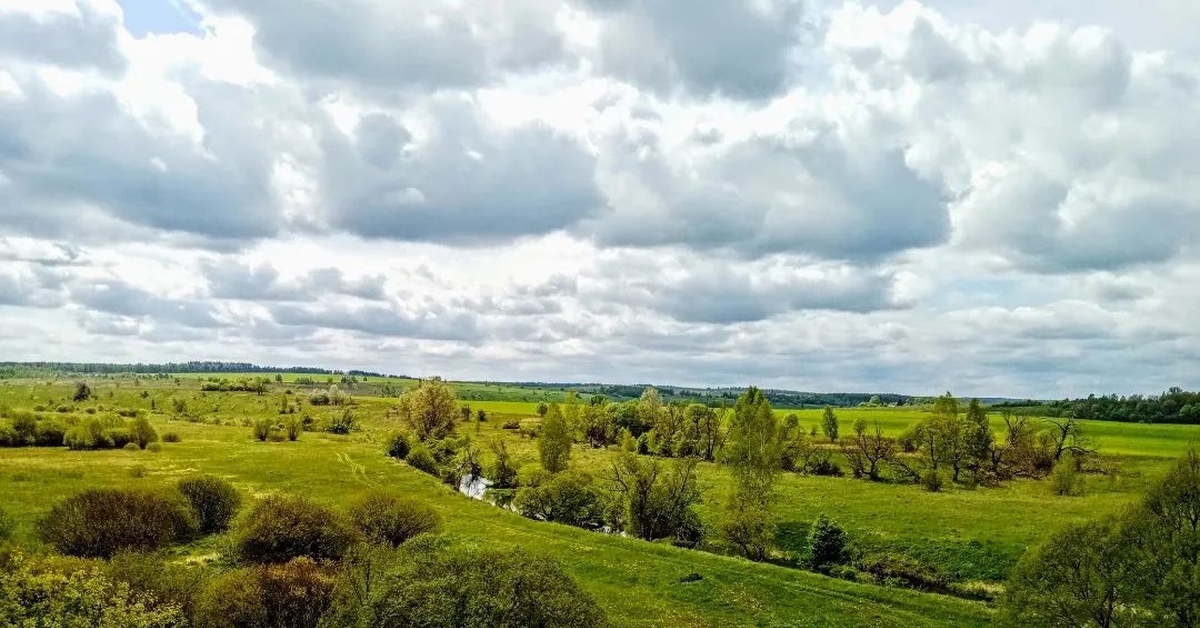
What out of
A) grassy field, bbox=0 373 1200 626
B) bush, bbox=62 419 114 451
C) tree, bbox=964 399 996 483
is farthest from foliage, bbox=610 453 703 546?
bush, bbox=62 419 114 451

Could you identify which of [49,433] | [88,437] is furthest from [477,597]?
[49,433]

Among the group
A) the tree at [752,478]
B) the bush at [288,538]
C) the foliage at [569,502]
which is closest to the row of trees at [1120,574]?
the tree at [752,478]

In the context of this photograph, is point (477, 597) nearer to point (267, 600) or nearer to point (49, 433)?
point (267, 600)

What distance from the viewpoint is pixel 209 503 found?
67.2 meters

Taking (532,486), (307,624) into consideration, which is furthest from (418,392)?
(307,624)

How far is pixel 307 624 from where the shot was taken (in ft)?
121

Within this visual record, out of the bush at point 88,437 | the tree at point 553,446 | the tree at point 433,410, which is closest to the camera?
the tree at point 553,446

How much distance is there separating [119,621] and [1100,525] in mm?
52228

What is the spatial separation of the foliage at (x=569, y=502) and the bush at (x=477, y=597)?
52.6 metres

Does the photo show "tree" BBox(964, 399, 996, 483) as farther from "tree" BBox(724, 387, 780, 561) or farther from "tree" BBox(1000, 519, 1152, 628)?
"tree" BBox(1000, 519, 1152, 628)

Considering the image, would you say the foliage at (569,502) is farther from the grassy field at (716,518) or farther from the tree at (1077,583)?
the tree at (1077,583)

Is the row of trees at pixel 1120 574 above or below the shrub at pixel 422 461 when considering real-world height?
above

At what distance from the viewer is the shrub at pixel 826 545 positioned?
2653 inches

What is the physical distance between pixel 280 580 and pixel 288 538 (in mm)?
16381
